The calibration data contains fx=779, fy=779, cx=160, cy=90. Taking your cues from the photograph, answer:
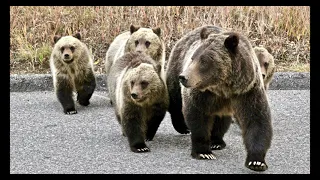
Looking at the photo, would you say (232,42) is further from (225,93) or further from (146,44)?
(146,44)

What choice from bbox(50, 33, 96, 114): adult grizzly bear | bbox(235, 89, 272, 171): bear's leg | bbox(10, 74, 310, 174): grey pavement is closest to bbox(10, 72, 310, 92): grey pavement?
bbox(10, 74, 310, 174): grey pavement

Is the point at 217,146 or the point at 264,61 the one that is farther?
the point at 264,61

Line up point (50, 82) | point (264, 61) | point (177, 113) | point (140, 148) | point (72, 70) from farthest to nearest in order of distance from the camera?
1. point (50, 82)
2. point (72, 70)
3. point (264, 61)
4. point (177, 113)
5. point (140, 148)

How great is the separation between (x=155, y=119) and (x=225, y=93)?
1.42 m

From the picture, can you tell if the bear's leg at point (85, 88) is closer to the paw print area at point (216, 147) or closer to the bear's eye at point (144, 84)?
the bear's eye at point (144, 84)

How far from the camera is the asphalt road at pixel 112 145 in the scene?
7602 mm

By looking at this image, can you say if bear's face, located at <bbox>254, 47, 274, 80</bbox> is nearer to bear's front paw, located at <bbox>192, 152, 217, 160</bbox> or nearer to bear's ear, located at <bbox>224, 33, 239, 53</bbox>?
bear's front paw, located at <bbox>192, 152, 217, 160</bbox>

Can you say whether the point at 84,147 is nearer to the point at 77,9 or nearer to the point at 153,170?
the point at 153,170

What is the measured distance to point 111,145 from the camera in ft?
28.3

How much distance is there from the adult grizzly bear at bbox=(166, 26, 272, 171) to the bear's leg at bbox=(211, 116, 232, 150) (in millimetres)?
502

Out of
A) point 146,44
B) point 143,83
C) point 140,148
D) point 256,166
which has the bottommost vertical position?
point 140,148

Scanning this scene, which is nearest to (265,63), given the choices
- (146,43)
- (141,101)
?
(146,43)

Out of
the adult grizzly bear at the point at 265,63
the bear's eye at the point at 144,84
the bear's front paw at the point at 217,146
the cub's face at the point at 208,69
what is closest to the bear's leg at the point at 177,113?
the bear's eye at the point at 144,84

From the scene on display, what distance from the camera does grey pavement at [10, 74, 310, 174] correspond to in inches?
299
